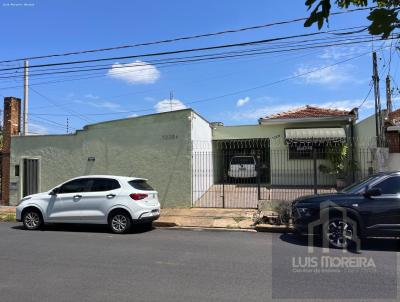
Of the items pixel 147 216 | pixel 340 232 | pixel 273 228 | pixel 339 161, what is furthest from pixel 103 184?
pixel 339 161

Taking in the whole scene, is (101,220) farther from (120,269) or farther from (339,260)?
(339,260)

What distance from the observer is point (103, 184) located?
36.1 ft

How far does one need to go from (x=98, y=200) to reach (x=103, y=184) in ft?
1.56

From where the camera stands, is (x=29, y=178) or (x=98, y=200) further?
(x=29, y=178)

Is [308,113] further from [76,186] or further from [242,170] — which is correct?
[76,186]

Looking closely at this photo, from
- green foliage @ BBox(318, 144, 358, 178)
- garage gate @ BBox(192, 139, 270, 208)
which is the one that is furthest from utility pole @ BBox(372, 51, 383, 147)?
garage gate @ BBox(192, 139, 270, 208)

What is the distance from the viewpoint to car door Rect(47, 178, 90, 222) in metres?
11.0

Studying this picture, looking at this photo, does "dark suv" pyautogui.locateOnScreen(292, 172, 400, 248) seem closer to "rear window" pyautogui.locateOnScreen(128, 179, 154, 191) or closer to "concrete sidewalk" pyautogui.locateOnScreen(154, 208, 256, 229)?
"concrete sidewalk" pyautogui.locateOnScreen(154, 208, 256, 229)

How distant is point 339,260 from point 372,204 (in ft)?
5.70

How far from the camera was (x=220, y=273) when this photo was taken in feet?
20.6

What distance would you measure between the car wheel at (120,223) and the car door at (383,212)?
588cm

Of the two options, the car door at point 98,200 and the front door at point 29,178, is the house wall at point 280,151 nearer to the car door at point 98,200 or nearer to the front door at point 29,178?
the front door at point 29,178

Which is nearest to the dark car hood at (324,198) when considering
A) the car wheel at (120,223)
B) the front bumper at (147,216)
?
the front bumper at (147,216)

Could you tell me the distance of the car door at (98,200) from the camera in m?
10.7
